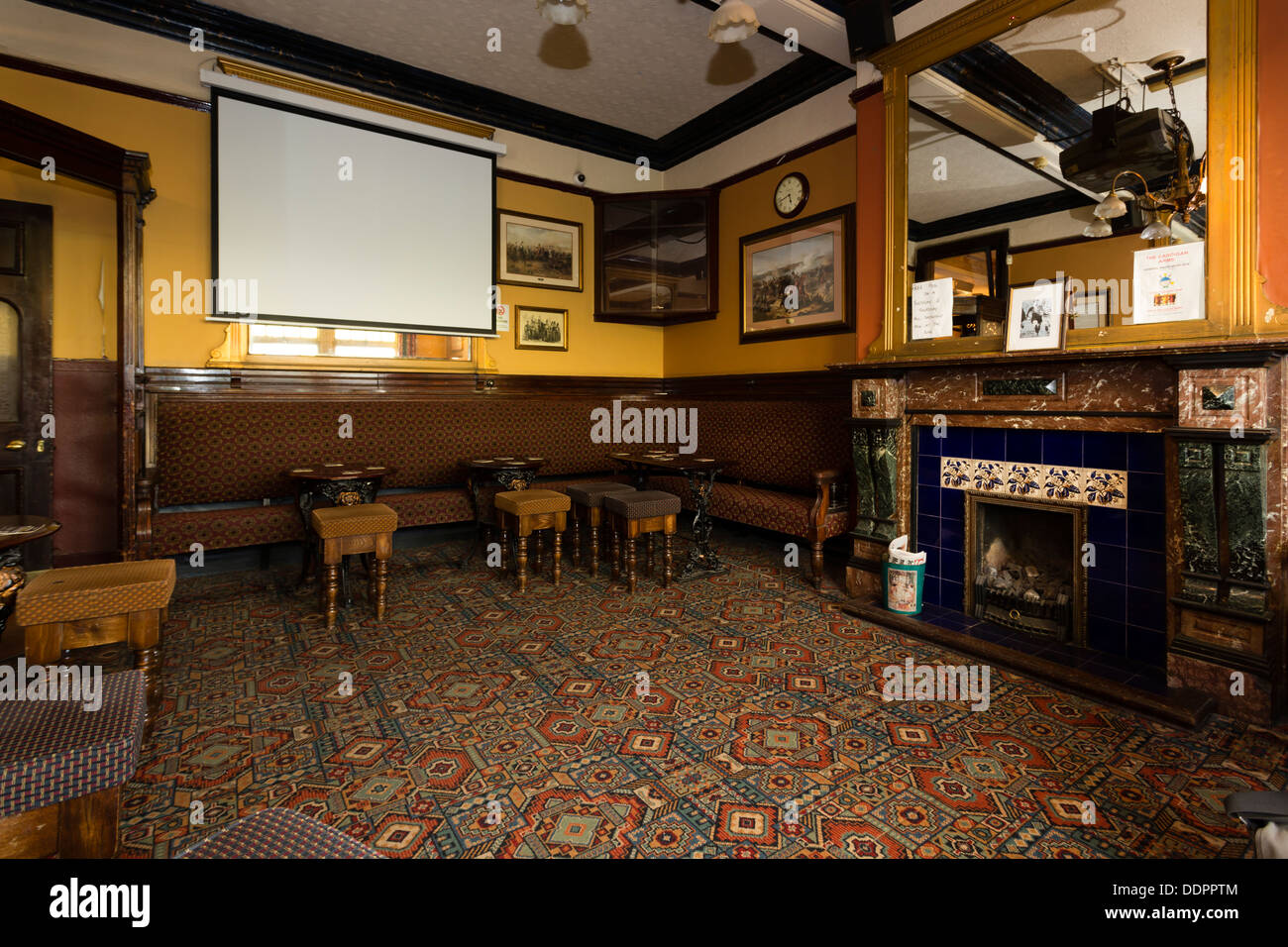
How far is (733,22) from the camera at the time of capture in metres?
3.86

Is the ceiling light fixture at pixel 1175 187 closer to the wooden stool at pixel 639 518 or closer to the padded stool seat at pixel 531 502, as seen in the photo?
the wooden stool at pixel 639 518

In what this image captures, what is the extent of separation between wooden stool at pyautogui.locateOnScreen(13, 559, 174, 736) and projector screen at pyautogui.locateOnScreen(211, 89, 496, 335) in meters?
3.26

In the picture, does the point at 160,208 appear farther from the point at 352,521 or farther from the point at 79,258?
the point at 352,521

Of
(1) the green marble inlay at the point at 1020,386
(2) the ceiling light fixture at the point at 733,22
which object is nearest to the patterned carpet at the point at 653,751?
(1) the green marble inlay at the point at 1020,386

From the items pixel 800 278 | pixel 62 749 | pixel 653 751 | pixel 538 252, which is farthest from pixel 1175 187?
pixel 538 252

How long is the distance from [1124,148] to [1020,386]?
1295mm

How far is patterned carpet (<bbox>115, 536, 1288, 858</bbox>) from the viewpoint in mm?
1925

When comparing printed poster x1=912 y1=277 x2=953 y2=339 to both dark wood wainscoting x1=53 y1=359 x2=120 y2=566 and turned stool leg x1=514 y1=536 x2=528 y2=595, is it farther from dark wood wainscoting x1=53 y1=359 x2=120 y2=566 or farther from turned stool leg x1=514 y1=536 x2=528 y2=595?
dark wood wainscoting x1=53 y1=359 x2=120 y2=566
